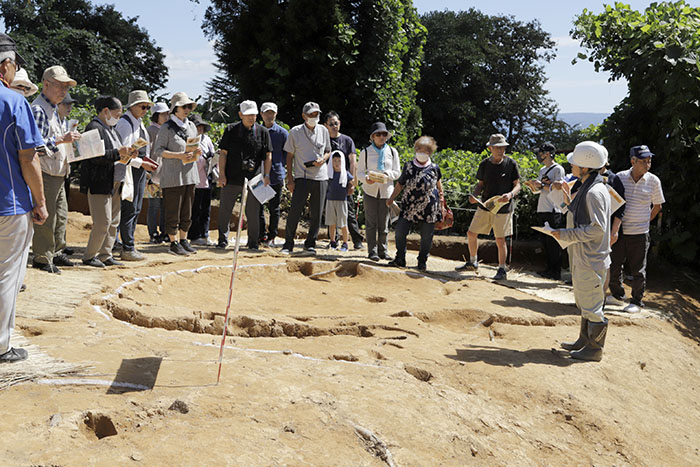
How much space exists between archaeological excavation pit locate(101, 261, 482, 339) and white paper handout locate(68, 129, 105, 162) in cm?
141

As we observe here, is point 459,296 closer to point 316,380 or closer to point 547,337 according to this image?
point 547,337

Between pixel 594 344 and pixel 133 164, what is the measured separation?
5397 mm

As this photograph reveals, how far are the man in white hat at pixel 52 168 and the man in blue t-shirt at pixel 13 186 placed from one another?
6.35 feet

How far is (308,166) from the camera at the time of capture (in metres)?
9.20

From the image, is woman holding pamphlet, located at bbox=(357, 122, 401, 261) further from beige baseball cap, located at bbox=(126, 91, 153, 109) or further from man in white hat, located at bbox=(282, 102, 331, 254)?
beige baseball cap, located at bbox=(126, 91, 153, 109)

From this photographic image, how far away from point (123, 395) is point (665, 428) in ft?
13.6

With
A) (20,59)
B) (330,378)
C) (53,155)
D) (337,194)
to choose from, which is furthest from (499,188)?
(20,59)

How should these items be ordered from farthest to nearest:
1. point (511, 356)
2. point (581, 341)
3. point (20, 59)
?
point (581, 341) → point (511, 356) → point (20, 59)

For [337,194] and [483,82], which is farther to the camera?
[483,82]

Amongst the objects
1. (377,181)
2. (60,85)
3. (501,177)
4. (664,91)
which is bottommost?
(377,181)

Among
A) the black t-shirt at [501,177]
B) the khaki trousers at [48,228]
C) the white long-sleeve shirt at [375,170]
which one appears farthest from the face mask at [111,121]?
the black t-shirt at [501,177]

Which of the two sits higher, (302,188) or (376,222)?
(302,188)

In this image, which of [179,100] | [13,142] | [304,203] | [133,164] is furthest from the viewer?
[304,203]

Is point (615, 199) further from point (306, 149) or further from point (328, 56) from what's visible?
point (328, 56)
